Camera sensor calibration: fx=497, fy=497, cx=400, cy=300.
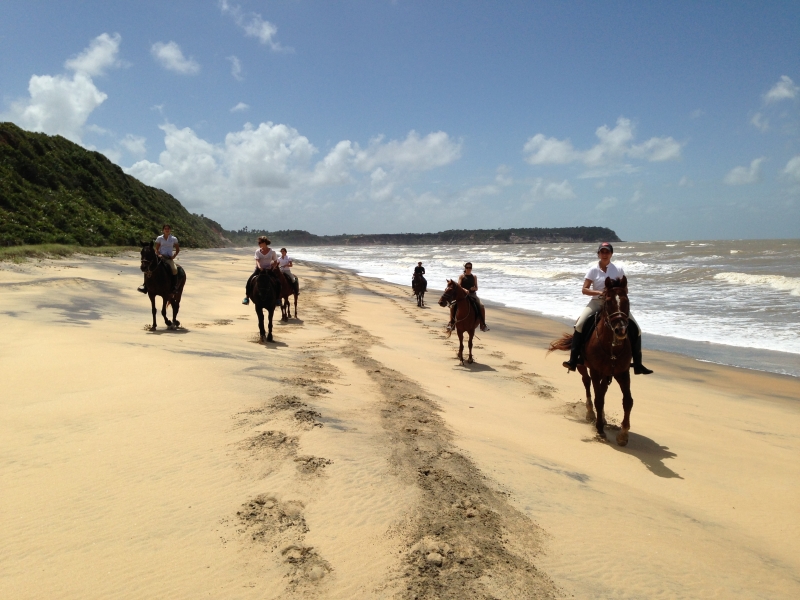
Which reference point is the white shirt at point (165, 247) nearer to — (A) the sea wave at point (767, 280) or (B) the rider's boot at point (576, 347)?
(B) the rider's boot at point (576, 347)

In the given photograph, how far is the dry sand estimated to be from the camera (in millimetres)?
2951

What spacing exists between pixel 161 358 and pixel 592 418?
6476mm

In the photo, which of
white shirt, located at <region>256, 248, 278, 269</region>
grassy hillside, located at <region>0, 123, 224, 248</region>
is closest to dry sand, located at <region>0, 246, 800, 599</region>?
white shirt, located at <region>256, 248, 278, 269</region>

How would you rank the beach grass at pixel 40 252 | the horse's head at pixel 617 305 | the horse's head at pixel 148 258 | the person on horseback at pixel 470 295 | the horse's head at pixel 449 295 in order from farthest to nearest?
the beach grass at pixel 40 252
the person on horseback at pixel 470 295
the horse's head at pixel 449 295
the horse's head at pixel 148 258
the horse's head at pixel 617 305

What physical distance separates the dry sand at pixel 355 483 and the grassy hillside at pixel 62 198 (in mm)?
22708

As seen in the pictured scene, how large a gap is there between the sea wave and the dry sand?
58.7 ft

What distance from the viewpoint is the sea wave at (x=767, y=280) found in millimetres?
22997

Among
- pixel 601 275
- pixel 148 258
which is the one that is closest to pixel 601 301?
pixel 601 275

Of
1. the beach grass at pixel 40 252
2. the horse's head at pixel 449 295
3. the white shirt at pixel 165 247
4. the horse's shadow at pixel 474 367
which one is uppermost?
the white shirt at pixel 165 247

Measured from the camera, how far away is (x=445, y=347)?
13.0 m

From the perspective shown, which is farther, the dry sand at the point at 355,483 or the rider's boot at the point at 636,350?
the rider's boot at the point at 636,350

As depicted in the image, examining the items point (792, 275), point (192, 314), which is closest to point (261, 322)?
point (192, 314)

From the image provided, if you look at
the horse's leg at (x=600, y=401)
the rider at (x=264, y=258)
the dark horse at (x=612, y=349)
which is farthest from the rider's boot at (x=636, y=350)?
the rider at (x=264, y=258)

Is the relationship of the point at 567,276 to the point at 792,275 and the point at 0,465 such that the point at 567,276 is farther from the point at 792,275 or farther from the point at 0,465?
the point at 0,465
